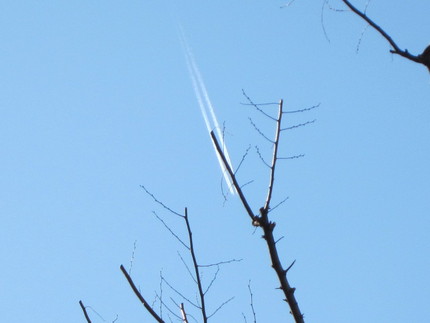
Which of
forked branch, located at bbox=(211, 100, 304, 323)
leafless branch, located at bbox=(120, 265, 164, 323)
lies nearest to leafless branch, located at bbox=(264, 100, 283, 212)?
forked branch, located at bbox=(211, 100, 304, 323)

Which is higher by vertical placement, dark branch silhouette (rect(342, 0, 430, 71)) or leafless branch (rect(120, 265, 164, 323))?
dark branch silhouette (rect(342, 0, 430, 71))

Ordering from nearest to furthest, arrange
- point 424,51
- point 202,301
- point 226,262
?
point 424,51, point 202,301, point 226,262

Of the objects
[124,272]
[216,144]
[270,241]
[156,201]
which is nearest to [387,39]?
[216,144]

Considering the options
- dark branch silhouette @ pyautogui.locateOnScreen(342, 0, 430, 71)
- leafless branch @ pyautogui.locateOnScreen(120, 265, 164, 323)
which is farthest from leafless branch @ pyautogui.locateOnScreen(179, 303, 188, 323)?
dark branch silhouette @ pyautogui.locateOnScreen(342, 0, 430, 71)

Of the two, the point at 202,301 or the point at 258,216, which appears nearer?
the point at 258,216

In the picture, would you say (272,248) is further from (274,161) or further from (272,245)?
(274,161)

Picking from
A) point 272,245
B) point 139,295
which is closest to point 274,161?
point 272,245

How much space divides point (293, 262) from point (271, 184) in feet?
1.25

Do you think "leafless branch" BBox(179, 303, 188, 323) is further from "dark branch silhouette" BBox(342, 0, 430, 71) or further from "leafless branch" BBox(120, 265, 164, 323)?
"dark branch silhouette" BBox(342, 0, 430, 71)

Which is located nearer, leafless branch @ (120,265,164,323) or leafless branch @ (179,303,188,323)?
leafless branch @ (120,265,164,323)

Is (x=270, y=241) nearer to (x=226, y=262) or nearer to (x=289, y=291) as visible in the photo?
(x=289, y=291)

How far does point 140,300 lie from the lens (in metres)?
2.27

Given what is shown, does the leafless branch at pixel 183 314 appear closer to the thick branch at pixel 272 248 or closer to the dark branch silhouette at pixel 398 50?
the thick branch at pixel 272 248

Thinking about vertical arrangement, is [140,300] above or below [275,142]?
below
